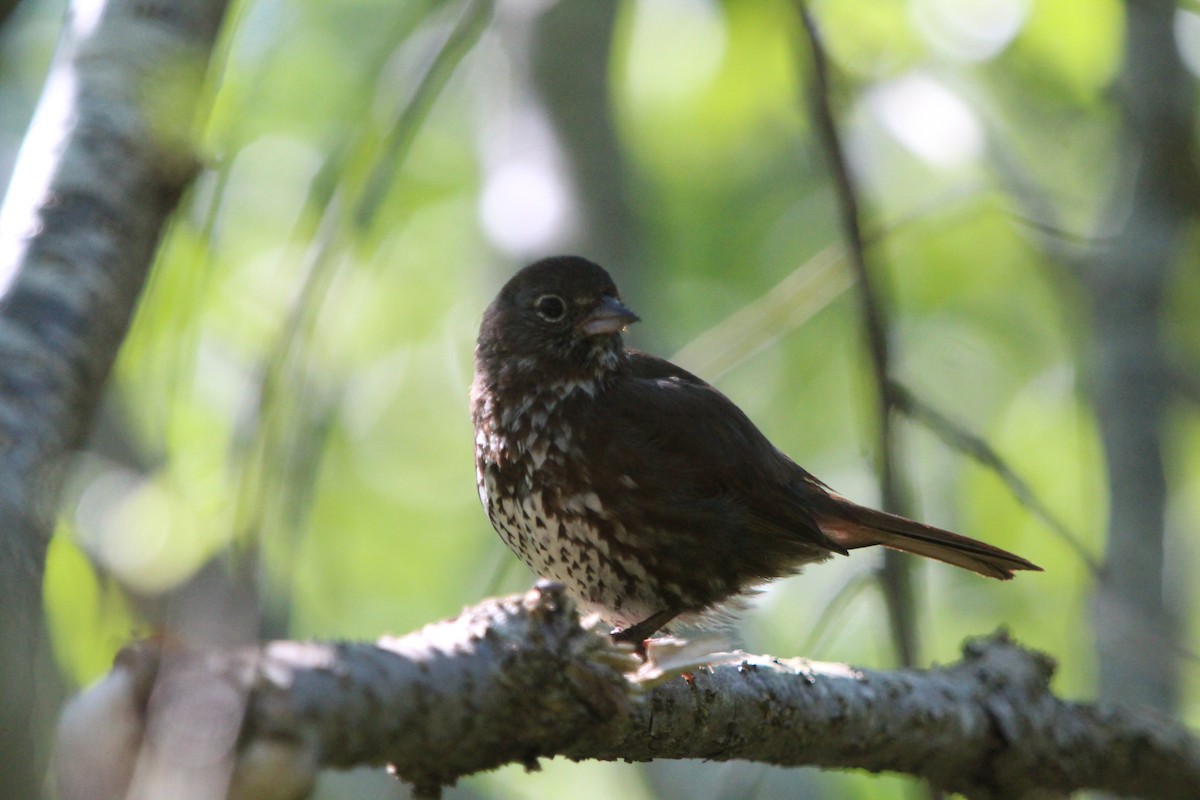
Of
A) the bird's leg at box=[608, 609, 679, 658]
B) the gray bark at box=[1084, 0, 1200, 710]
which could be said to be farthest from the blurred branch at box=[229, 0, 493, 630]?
the gray bark at box=[1084, 0, 1200, 710]

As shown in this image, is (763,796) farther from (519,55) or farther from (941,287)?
(941,287)

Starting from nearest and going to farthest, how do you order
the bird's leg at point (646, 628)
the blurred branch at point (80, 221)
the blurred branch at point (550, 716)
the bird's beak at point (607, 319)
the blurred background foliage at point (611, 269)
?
1. the blurred branch at point (550, 716)
2. the blurred branch at point (80, 221)
3. the blurred background foliage at point (611, 269)
4. the bird's leg at point (646, 628)
5. the bird's beak at point (607, 319)

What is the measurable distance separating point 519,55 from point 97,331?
364cm

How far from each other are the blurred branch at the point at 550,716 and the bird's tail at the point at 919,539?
0.36 metres

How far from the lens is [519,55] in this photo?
5.14 m

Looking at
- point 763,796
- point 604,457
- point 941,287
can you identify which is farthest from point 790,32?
point 941,287

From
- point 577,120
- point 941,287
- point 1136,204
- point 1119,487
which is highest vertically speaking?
point 941,287

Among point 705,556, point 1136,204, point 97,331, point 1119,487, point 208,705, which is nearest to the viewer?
point 208,705

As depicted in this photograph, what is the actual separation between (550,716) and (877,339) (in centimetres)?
132

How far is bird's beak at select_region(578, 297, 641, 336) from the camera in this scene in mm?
3812

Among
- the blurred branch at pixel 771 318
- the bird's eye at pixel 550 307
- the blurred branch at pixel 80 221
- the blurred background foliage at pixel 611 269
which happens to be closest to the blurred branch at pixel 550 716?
the blurred background foliage at pixel 611 269

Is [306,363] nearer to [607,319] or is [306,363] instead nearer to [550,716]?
[550,716]

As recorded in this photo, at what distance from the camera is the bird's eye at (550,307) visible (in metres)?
3.94

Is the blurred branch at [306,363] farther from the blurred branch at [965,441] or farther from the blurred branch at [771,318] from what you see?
the blurred branch at [771,318]
